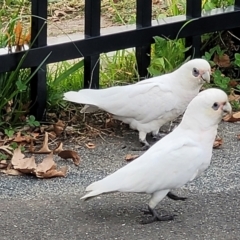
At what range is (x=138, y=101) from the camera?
197 inches

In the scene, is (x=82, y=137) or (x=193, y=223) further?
(x=82, y=137)

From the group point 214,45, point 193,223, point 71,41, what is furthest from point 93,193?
point 214,45

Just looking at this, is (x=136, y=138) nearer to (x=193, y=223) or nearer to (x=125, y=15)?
(x=193, y=223)

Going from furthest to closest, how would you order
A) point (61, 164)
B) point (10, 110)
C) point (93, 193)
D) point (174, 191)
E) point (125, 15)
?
1. point (125, 15)
2. point (10, 110)
3. point (61, 164)
4. point (174, 191)
5. point (93, 193)

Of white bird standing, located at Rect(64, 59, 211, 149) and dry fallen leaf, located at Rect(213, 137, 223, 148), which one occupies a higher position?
white bird standing, located at Rect(64, 59, 211, 149)

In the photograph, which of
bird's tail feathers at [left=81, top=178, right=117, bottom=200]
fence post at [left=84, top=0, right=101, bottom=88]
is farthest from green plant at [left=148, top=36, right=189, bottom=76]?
bird's tail feathers at [left=81, top=178, right=117, bottom=200]

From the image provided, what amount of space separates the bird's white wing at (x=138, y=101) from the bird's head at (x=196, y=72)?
12 cm

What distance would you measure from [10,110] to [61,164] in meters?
0.57

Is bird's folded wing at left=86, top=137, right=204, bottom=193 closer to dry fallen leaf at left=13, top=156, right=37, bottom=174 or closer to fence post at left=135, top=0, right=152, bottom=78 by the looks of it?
dry fallen leaf at left=13, top=156, right=37, bottom=174

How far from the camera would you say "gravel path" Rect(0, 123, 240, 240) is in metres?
3.98

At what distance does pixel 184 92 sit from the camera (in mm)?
5047

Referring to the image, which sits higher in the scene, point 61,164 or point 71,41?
point 71,41

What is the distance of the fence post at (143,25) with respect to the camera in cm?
550

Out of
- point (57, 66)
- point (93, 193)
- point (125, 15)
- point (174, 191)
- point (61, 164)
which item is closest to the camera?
point (93, 193)
